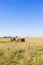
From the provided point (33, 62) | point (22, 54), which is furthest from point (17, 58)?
point (33, 62)

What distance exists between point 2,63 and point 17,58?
1825mm

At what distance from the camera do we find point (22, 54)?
21359 mm

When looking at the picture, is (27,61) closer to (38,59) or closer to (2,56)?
(38,59)

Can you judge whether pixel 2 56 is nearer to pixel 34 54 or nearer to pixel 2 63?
pixel 2 63

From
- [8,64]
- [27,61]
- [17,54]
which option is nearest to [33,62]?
[27,61]

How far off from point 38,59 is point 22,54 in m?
2.97

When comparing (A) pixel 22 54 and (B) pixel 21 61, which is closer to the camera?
(B) pixel 21 61

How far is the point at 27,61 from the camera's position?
18.5m

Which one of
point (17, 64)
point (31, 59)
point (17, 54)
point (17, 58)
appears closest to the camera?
point (17, 64)

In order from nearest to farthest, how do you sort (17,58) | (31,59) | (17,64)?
(17,64), (31,59), (17,58)

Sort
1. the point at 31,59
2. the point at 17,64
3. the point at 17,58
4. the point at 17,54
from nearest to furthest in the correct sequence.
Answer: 1. the point at 17,64
2. the point at 31,59
3. the point at 17,58
4. the point at 17,54

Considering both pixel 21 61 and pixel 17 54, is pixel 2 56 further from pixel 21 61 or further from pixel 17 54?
pixel 21 61

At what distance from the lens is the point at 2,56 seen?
855 inches

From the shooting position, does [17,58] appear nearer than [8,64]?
No
